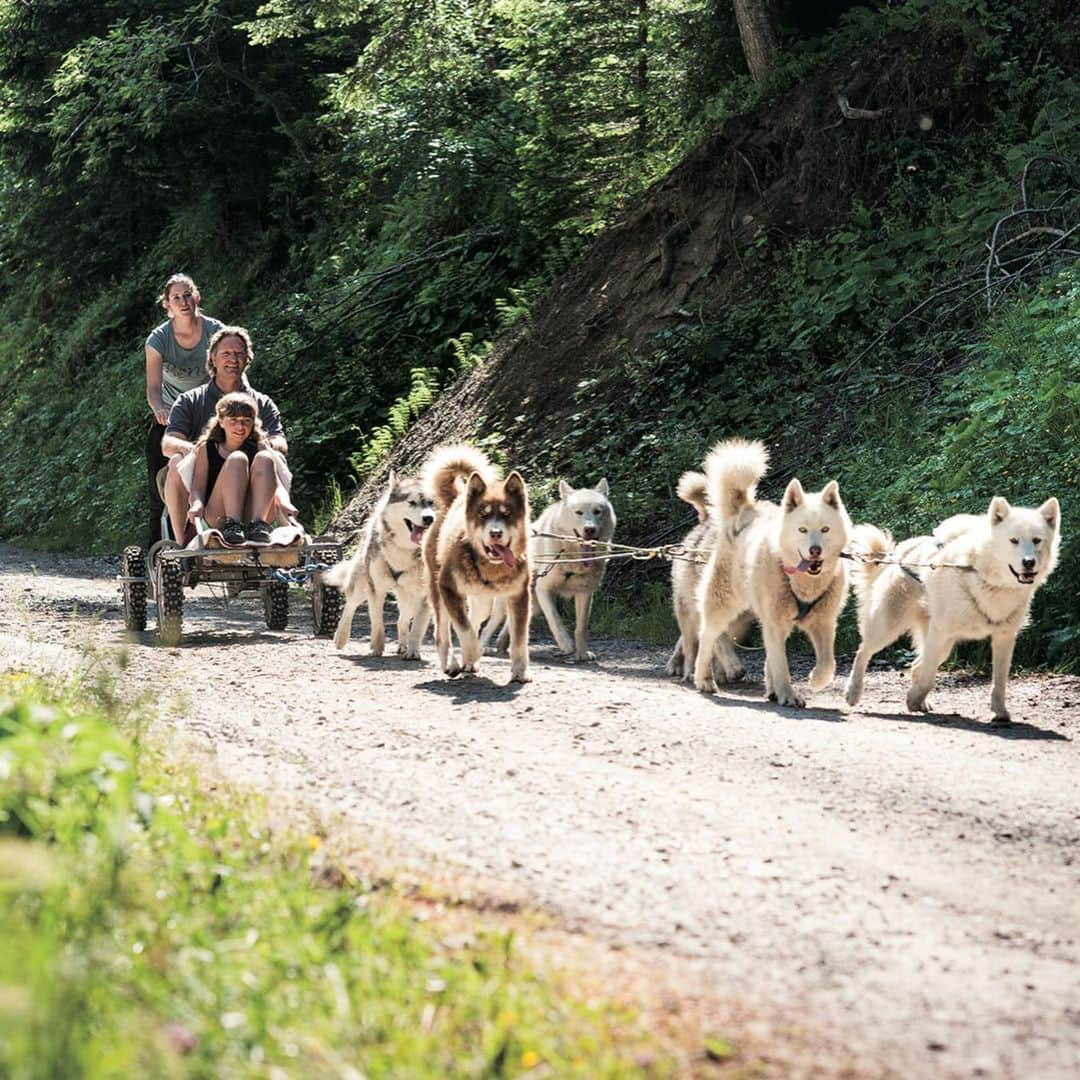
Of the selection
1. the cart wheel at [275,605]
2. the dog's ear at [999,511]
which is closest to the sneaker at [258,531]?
the cart wheel at [275,605]

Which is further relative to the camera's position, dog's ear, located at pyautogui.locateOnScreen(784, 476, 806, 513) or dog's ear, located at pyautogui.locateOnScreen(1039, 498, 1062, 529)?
dog's ear, located at pyautogui.locateOnScreen(784, 476, 806, 513)

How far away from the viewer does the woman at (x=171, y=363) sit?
42.5ft

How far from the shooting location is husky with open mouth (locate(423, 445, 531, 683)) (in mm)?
9453

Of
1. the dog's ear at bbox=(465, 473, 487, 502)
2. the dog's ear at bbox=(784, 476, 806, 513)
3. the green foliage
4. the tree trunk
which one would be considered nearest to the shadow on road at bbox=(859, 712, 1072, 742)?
the dog's ear at bbox=(784, 476, 806, 513)

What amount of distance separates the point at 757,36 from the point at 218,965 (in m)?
16.6

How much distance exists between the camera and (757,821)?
18.2 feet

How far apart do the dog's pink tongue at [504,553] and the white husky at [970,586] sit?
2.30m

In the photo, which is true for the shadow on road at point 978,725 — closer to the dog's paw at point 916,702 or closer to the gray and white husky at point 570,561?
the dog's paw at point 916,702

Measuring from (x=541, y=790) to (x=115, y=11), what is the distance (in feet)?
91.9

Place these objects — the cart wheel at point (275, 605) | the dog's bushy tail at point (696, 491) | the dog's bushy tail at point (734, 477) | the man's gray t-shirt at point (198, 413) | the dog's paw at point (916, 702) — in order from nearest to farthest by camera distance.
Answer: the dog's paw at point (916, 702), the dog's bushy tail at point (734, 477), the dog's bushy tail at point (696, 491), the man's gray t-shirt at point (198, 413), the cart wheel at point (275, 605)

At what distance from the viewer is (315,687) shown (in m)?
9.02

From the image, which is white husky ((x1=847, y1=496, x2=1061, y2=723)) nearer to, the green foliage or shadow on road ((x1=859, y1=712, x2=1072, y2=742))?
shadow on road ((x1=859, y1=712, x2=1072, y2=742))

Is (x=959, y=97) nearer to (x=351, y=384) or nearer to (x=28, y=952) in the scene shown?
(x=351, y=384)

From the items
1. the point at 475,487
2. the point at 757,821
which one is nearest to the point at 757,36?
the point at 475,487
